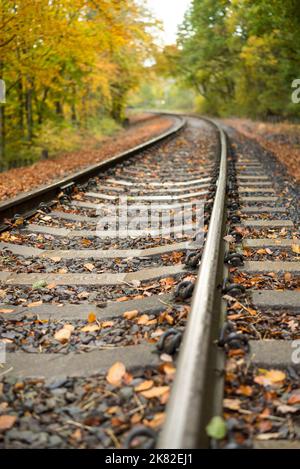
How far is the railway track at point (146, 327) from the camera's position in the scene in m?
1.78

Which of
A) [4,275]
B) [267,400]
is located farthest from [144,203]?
[267,400]

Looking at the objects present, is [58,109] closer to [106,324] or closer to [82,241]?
[82,241]

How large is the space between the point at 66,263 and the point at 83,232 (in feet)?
3.07

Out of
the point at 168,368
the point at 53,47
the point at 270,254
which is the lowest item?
the point at 168,368

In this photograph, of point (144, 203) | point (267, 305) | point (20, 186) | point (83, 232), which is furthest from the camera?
point (20, 186)

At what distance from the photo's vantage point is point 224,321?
2.49 meters

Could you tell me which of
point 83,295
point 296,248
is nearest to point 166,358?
point 83,295

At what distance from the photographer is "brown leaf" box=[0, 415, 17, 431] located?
1.83 meters

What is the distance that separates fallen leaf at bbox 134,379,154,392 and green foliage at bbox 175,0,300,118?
1074 cm

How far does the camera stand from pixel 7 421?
1861 millimetres

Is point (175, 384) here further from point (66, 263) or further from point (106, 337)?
point (66, 263)

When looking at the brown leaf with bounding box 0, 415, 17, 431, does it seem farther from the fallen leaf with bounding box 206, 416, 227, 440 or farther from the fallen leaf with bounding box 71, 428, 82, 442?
the fallen leaf with bounding box 206, 416, 227, 440

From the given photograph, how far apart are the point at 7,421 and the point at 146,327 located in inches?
38.5

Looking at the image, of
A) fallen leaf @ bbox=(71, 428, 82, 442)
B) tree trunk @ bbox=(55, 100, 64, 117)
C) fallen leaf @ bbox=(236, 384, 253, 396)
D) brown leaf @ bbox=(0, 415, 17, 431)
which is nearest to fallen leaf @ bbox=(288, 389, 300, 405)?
fallen leaf @ bbox=(236, 384, 253, 396)
